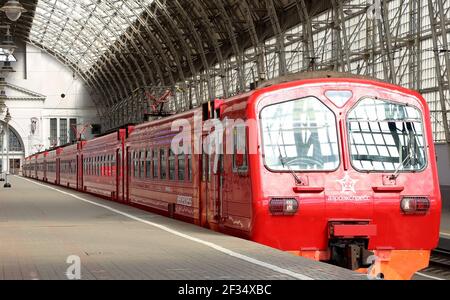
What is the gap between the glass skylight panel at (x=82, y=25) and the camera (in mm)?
82375

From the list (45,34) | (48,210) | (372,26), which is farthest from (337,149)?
(45,34)

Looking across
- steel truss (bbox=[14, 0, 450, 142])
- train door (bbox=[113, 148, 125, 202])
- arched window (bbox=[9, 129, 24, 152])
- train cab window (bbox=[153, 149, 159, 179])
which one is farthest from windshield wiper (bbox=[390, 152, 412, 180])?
arched window (bbox=[9, 129, 24, 152])

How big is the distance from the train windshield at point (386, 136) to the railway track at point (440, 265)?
3.55 metres

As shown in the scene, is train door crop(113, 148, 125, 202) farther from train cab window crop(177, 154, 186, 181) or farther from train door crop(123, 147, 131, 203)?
train cab window crop(177, 154, 186, 181)

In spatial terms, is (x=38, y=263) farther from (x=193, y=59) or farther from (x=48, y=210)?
(x=193, y=59)

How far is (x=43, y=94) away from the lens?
455 feet

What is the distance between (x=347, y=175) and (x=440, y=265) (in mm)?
5469

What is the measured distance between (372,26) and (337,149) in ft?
91.6

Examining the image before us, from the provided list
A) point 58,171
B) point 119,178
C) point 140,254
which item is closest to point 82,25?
point 58,171

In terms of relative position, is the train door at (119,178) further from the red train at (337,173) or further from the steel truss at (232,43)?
the red train at (337,173)

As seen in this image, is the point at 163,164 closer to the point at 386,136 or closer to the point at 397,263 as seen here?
the point at 386,136

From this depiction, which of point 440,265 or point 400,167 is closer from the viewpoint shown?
point 400,167

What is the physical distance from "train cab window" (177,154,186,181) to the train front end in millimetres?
6649
